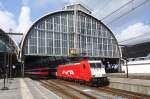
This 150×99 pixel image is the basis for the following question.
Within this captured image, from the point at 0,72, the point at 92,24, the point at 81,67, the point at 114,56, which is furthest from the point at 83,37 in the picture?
the point at 81,67

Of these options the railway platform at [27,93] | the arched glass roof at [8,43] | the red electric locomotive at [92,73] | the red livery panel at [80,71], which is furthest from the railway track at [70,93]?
→ the arched glass roof at [8,43]

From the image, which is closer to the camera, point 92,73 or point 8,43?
point 92,73

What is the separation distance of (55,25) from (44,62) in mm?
27170

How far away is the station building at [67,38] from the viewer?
90812mm

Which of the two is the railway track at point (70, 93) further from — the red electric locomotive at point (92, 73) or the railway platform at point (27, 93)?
the red electric locomotive at point (92, 73)

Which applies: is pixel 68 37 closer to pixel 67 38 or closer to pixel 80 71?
pixel 67 38

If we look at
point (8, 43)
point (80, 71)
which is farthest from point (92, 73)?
point (8, 43)

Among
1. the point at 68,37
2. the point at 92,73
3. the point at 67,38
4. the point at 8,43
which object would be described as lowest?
the point at 92,73

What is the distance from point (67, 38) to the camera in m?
97.2

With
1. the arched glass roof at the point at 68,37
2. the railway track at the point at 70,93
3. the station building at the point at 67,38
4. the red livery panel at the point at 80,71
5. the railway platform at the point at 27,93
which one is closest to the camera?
the railway track at the point at 70,93

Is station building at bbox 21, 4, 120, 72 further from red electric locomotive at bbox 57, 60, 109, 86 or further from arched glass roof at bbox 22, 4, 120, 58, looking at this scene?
red electric locomotive at bbox 57, 60, 109, 86

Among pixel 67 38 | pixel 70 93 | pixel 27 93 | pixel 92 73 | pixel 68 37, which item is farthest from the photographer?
pixel 68 37

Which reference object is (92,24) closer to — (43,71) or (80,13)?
(80,13)

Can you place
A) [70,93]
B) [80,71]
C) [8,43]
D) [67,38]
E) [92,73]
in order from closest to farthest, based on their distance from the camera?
[70,93], [92,73], [80,71], [67,38], [8,43]
